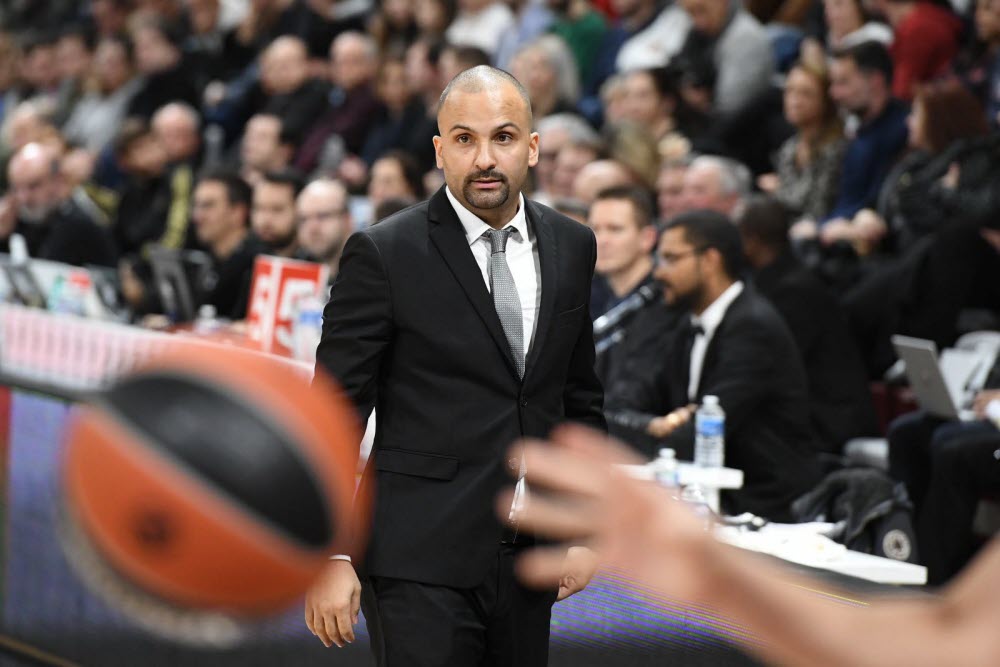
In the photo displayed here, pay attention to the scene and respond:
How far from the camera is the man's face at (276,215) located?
8047 millimetres

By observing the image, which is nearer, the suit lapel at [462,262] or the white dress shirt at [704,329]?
the suit lapel at [462,262]

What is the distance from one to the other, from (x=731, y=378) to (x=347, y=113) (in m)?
6.04

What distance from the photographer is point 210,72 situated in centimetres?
1285

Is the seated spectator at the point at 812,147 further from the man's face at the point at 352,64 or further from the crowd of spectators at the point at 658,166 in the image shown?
the man's face at the point at 352,64

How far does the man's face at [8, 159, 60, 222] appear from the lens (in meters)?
9.87

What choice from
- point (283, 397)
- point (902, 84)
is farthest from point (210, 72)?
point (283, 397)

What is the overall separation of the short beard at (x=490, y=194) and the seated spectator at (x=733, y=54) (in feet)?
19.4

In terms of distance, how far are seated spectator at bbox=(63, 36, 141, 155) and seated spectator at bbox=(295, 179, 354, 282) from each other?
535 centimetres

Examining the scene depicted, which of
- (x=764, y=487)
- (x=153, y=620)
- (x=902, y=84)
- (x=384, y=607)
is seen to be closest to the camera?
(x=153, y=620)

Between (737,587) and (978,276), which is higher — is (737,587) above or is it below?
below

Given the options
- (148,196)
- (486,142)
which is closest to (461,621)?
(486,142)

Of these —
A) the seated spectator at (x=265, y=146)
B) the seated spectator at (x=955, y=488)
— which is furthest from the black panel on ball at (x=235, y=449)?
the seated spectator at (x=265, y=146)

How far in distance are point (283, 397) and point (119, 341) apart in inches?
154

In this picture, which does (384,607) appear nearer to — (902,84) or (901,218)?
(901,218)
